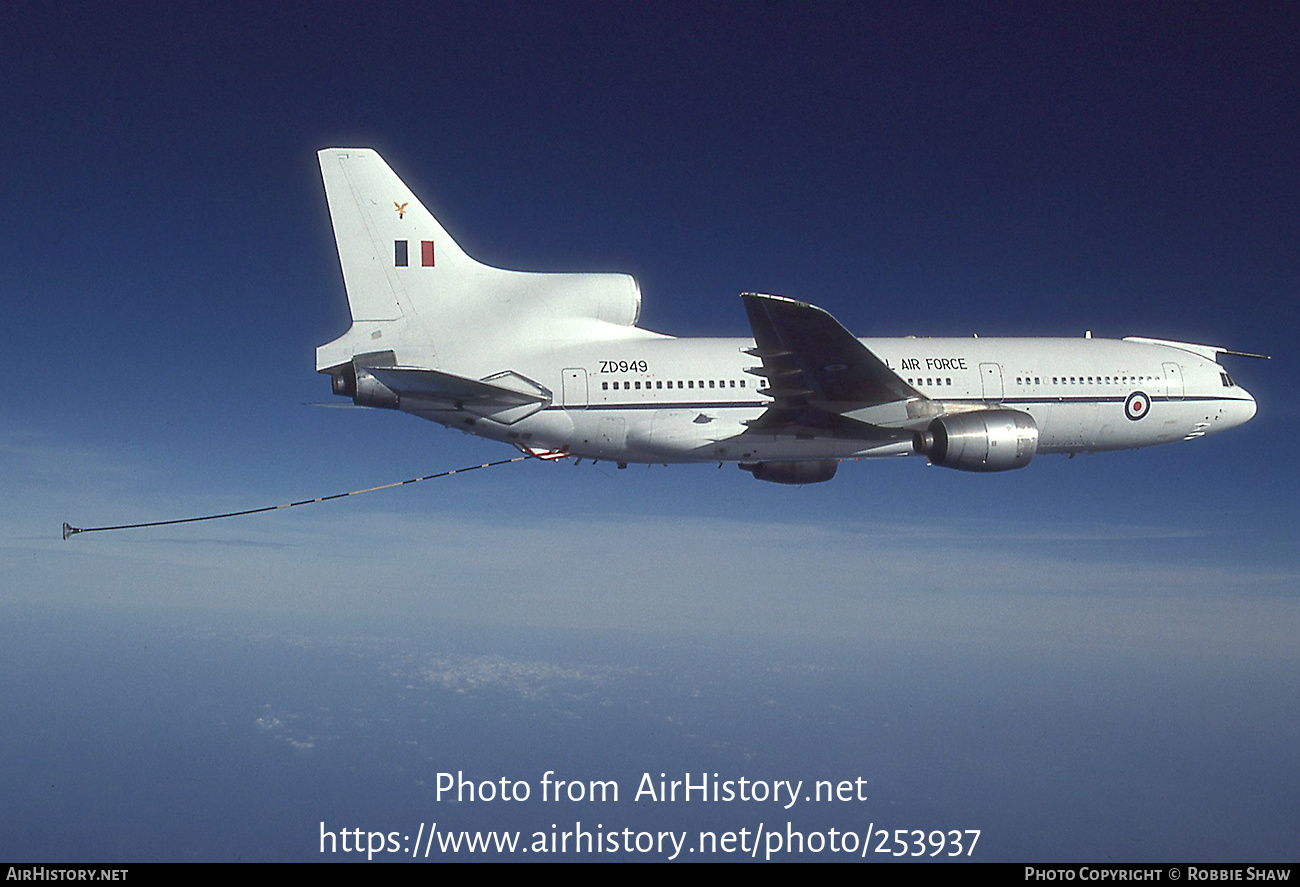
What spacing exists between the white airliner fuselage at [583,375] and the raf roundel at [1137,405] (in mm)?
5098

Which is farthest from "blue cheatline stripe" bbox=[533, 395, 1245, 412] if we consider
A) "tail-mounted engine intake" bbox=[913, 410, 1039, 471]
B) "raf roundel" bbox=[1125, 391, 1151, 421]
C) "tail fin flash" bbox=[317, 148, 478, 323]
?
"tail fin flash" bbox=[317, 148, 478, 323]

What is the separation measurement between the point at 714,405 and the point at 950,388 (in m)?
7.59

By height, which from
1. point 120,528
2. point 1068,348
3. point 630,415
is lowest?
point 120,528

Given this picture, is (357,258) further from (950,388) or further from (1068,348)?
(1068,348)

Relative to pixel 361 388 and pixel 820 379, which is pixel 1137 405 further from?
pixel 361 388

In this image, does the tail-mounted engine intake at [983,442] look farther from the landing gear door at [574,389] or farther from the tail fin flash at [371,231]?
the tail fin flash at [371,231]

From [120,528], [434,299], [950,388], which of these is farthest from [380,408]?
[950,388]

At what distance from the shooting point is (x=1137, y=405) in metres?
29.6

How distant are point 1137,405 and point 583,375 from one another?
18.1 metres

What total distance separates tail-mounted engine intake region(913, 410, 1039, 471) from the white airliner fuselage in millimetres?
39

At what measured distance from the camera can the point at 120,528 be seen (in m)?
24.2

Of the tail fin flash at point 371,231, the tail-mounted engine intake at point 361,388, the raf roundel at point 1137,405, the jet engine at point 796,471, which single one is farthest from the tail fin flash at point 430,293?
the raf roundel at point 1137,405

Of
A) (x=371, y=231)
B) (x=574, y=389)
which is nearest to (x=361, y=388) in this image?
(x=371, y=231)

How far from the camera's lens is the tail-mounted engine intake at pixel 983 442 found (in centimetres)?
2481
